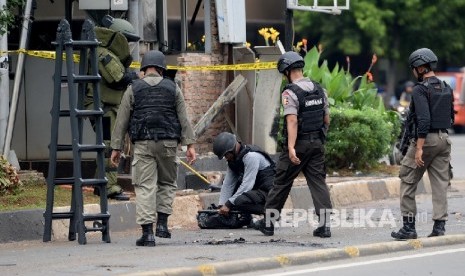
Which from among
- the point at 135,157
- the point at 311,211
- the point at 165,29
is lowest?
the point at 311,211

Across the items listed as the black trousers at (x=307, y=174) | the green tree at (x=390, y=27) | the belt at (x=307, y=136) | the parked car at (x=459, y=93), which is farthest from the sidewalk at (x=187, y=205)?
the green tree at (x=390, y=27)

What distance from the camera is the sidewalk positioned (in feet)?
39.4

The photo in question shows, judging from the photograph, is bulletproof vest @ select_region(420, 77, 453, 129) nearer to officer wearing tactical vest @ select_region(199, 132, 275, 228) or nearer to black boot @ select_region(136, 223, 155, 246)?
officer wearing tactical vest @ select_region(199, 132, 275, 228)

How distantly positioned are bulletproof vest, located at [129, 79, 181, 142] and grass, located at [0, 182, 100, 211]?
1.72 meters

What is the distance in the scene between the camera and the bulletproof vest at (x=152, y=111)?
37.4 feet

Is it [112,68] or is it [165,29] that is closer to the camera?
[112,68]

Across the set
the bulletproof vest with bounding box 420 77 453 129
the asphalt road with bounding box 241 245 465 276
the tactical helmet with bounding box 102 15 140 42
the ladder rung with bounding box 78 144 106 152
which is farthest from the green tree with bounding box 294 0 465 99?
the asphalt road with bounding box 241 245 465 276

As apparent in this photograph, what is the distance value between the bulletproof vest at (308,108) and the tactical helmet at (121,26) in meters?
2.41

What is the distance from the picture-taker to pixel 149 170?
1143 cm

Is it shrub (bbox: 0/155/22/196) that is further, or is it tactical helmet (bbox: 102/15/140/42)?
tactical helmet (bbox: 102/15/140/42)

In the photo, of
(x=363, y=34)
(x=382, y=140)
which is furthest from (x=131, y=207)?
(x=363, y=34)

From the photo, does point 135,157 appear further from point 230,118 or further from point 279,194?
point 230,118

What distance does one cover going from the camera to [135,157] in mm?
11508

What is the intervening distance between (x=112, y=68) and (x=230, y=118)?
4.04 meters
